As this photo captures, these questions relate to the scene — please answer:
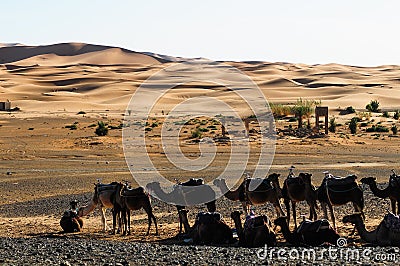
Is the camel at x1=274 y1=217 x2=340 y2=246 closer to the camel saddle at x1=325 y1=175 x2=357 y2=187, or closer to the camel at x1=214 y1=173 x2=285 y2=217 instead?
the camel saddle at x1=325 y1=175 x2=357 y2=187

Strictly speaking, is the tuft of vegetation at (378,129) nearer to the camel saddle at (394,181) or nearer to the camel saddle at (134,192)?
the camel saddle at (394,181)

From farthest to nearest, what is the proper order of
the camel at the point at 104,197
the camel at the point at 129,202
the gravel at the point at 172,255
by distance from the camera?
the camel at the point at 104,197
the camel at the point at 129,202
the gravel at the point at 172,255

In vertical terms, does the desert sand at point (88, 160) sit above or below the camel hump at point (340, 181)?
below

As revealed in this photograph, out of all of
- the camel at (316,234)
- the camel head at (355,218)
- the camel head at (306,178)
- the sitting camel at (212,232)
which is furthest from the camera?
the camel head at (306,178)

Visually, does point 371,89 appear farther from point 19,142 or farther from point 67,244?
point 67,244

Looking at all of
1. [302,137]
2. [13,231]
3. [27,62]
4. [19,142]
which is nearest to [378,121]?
[302,137]

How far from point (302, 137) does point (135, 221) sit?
24.7m

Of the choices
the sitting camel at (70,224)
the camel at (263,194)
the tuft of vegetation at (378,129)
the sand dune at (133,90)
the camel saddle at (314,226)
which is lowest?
the sitting camel at (70,224)

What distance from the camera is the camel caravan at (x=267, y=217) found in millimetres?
12453

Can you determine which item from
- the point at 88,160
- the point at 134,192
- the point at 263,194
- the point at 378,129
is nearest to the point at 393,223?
the point at 263,194

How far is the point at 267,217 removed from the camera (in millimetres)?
13133

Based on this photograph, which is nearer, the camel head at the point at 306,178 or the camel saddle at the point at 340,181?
the camel saddle at the point at 340,181

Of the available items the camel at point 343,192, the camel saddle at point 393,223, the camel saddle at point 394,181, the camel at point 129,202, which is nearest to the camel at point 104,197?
the camel at point 129,202

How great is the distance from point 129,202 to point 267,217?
140 inches
